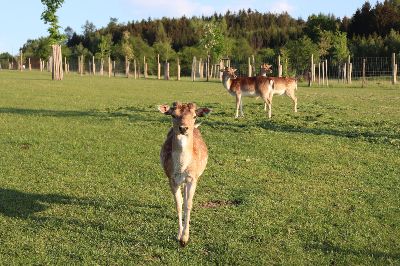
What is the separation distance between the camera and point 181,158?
5.48 m

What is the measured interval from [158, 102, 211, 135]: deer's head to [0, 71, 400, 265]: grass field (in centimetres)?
126

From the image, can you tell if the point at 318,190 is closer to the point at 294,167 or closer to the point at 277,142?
the point at 294,167

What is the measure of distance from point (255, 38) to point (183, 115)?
112946 mm

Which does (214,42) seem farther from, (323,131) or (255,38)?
(255,38)

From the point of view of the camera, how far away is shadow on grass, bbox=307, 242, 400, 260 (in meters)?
5.04

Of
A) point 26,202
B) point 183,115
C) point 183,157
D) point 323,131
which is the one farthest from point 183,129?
point 323,131

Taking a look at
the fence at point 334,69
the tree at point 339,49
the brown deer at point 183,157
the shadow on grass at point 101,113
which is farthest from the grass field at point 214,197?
the tree at point 339,49

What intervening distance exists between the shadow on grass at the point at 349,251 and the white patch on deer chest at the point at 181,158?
1.63 m

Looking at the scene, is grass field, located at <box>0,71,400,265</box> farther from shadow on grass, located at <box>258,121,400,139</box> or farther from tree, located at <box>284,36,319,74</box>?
tree, located at <box>284,36,319,74</box>

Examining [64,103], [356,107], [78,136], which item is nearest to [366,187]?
[78,136]

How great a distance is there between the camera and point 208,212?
6332mm

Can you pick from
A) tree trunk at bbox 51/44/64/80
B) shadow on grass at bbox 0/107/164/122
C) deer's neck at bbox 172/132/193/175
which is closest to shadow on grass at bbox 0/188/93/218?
deer's neck at bbox 172/132/193/175

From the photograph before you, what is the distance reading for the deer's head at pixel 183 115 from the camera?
17.4ft

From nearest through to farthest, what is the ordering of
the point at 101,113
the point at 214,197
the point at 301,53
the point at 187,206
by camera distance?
the point at 187,206
the point at 214,197
the point at 101,113
the point at 301,53
